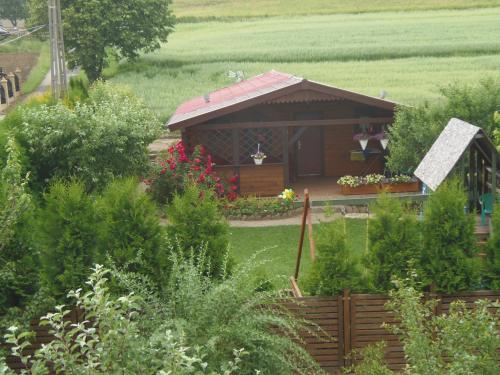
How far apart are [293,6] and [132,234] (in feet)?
211

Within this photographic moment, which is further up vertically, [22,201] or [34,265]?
[22,201]

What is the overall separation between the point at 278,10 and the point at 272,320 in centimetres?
6487

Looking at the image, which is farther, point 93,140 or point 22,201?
point 93,140

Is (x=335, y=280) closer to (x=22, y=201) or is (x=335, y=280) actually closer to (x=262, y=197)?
(x=22, y=201)

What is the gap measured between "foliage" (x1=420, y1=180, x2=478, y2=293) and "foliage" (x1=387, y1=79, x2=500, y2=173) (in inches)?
480

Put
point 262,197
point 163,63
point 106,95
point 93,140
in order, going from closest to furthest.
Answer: point 93,140
point 262,197
point 106,95
point 163,63

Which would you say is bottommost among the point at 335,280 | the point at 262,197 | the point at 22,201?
the point at 262,197

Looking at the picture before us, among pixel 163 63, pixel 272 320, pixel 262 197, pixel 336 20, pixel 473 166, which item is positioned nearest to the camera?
pixel 272 320

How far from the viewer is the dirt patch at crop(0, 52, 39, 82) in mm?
64500

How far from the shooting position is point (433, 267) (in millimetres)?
13766

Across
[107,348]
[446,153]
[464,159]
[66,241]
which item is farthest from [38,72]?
[107,348]

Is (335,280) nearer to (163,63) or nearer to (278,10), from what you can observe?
(163,63)

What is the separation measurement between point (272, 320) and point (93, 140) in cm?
1256

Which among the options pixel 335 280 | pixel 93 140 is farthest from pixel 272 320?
pixel 93 140
